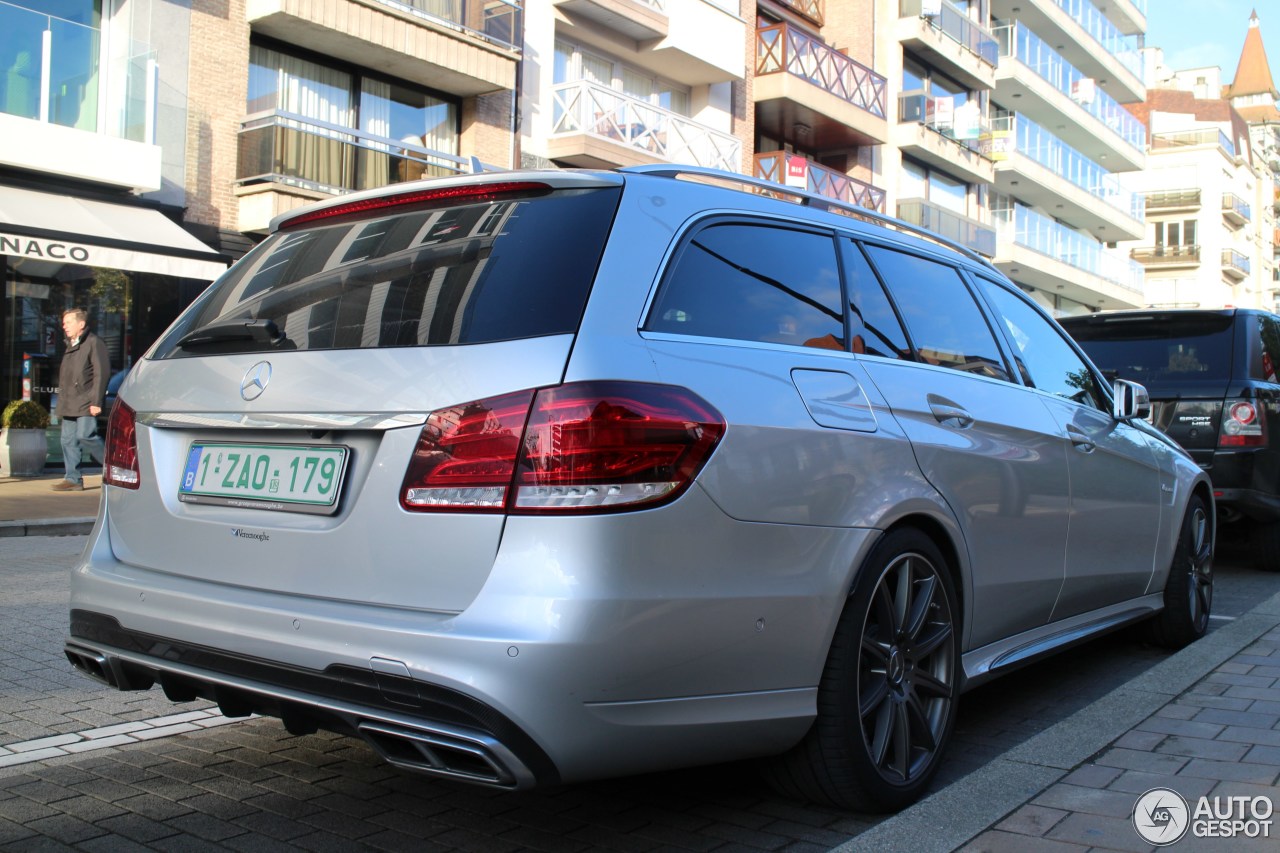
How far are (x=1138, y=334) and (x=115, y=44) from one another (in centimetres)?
1352

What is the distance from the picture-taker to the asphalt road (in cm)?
321

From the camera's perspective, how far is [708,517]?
2816 millimetres

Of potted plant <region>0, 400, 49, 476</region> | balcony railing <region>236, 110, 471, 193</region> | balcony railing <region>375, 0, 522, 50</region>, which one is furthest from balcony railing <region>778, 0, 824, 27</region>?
potted plant <region>0, 400, 49, 476</region>

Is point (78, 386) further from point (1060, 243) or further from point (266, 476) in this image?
point (1060, 243)

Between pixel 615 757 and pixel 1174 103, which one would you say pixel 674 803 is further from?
pixel 1174 103

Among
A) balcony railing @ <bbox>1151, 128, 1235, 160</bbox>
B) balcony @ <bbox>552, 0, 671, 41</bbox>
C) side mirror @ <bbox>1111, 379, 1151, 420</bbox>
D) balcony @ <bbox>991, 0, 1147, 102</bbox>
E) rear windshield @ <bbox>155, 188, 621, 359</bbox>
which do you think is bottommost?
side mirror @ <bbox>1111, 379, 1151, 420</bbox>

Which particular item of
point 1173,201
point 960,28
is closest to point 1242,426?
point 960,28

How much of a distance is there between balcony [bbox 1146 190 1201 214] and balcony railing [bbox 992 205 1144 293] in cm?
2537

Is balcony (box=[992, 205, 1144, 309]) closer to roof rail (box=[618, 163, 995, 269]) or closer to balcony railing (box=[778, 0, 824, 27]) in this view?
balcony railing (box=[778, 0, 824, 27])

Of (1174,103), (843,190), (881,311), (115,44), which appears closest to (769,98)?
(843,190)

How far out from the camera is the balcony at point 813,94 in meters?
27.2

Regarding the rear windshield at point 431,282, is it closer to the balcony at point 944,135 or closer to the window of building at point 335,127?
the window of building at point 335,127

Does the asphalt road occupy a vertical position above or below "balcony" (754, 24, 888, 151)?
below

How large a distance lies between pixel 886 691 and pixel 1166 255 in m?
74.0
